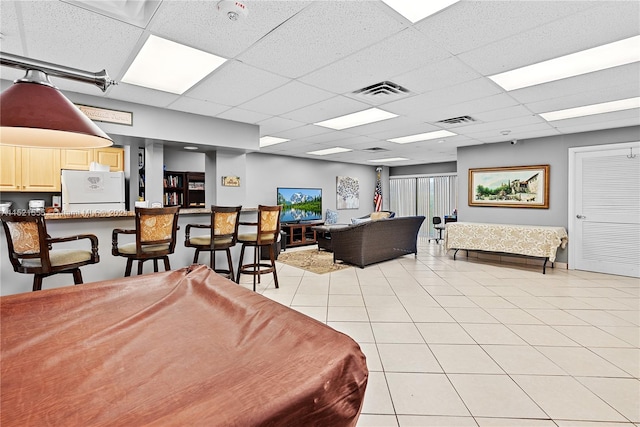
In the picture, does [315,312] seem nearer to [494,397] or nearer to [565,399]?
[494,397]

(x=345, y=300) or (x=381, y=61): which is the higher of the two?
(x=381, y=61)

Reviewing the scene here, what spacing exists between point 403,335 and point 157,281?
2115mm

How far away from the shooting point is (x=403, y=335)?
2.76 m

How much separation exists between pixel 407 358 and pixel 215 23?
2.77 meters

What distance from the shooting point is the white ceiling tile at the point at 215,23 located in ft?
6.06

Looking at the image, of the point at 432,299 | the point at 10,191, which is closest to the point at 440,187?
the point at 432,299

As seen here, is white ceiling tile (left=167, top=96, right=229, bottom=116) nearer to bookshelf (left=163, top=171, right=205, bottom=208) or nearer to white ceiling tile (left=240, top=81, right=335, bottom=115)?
white ceiling tile (left=240, top=81, right=335, bottom=115)

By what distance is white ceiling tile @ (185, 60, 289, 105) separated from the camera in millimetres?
2771

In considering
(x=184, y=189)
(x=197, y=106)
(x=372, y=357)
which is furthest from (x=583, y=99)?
(x=184, y=189)

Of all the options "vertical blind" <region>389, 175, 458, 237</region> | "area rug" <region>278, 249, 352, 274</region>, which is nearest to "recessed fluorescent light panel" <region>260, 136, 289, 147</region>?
"area rug" <region>278, 249, 352, 274</region>

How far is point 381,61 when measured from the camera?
2.57 meters

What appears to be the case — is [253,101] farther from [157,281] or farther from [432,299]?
[432,299]

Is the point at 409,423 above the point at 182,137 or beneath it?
beneath

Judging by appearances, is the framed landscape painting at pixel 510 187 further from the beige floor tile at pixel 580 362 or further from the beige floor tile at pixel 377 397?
the beige floor tile at pixel 377 397
